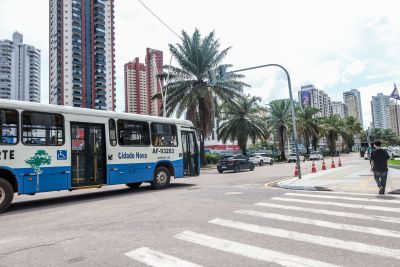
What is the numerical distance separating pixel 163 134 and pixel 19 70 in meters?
112

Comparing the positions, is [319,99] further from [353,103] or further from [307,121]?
[307,121]

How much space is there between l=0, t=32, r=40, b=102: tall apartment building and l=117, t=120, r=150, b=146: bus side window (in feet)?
344

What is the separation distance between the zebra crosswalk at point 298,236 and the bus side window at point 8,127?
644 cm

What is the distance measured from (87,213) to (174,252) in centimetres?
450

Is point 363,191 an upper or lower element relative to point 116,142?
lower

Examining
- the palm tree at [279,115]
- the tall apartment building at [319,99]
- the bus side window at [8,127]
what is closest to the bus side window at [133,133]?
the bus side window at [8,127]

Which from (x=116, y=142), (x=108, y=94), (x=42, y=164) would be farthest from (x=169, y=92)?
(x=108, y=94)

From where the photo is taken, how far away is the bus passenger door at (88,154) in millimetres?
11172

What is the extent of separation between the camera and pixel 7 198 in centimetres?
930

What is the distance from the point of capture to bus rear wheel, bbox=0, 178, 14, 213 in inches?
364

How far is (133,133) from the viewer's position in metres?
13.3

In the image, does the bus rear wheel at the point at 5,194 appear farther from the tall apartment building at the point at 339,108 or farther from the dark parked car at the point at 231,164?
the tall apartment building at the point at 339,108

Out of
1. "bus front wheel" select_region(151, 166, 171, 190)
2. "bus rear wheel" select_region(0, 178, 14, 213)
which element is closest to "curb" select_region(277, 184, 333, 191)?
"bus front wheel" select_region(151, 166, 171, 190)

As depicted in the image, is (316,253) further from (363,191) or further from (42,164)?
(42,164)
